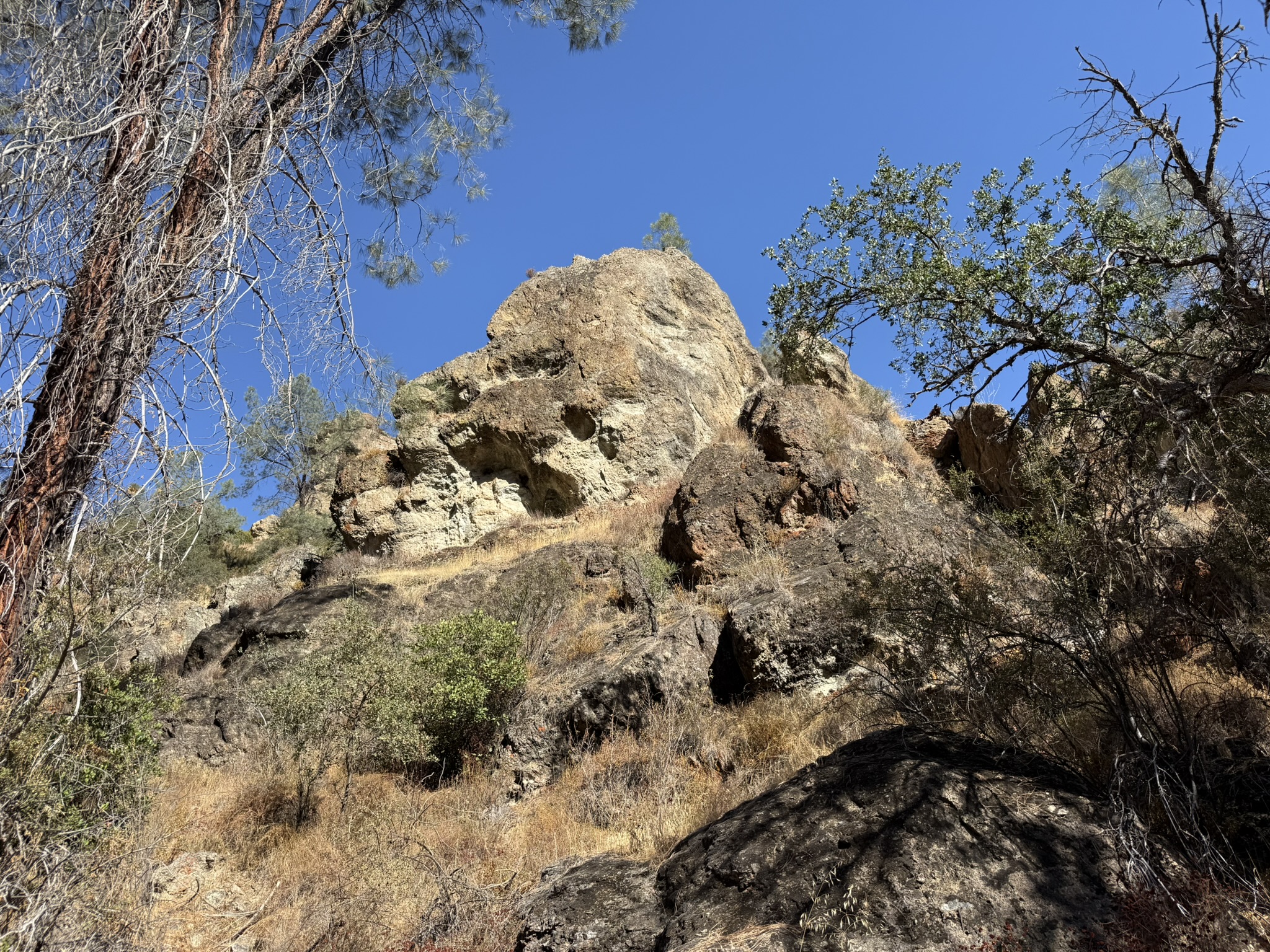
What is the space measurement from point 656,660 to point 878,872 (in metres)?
4.78

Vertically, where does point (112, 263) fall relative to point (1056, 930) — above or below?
above

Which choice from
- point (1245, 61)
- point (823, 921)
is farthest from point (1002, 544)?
point (823, 921)

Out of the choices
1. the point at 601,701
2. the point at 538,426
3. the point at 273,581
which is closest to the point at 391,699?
the point at 601,701

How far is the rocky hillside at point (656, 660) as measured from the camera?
12.2 feet

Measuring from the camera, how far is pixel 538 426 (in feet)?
54.1

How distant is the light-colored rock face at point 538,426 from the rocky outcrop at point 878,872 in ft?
38.8

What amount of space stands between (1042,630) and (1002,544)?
142 centimetres

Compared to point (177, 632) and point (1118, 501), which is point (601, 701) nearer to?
point (1118, 501)

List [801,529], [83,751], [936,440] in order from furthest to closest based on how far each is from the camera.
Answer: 1. [936,440]
2. [801,529]
3. [83,751]

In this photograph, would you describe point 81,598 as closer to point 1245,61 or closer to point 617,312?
point 1245,61

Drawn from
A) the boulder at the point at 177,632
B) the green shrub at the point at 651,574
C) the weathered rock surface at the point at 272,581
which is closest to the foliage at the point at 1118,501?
the green shrub at the point at 651,574

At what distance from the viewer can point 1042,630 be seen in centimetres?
546

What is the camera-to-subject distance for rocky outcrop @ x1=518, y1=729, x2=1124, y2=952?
3309 millimetres

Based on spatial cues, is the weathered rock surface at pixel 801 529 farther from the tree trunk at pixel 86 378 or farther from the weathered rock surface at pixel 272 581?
the weathered rock surface at pixel 272 581
